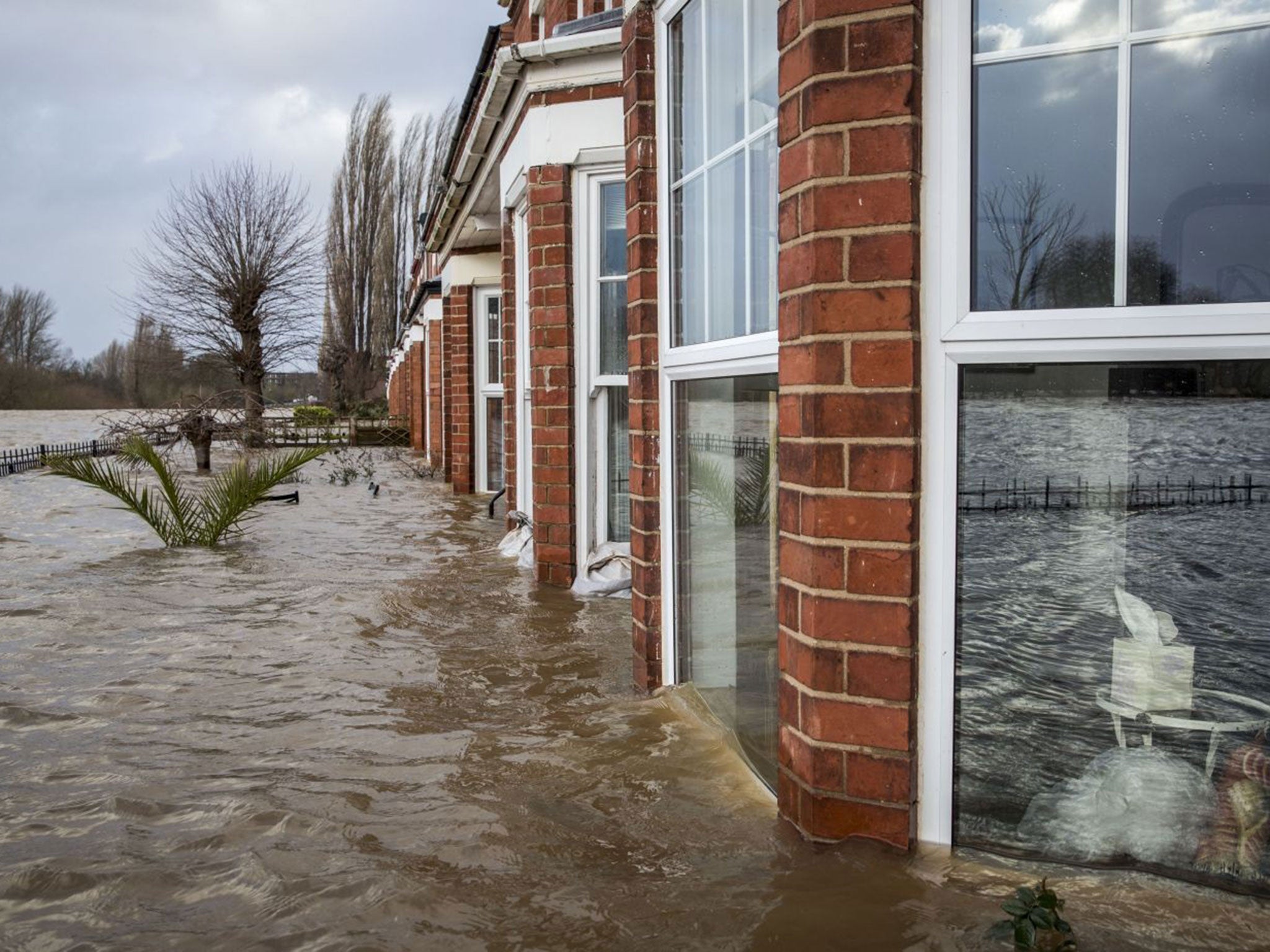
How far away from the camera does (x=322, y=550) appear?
29.3 ft

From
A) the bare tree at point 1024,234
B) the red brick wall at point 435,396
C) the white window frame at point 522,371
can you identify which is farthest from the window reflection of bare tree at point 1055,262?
the red brick wall at point 435,396

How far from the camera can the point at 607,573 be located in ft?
22.6

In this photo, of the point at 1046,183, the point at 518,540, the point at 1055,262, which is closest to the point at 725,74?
the point at 1046,183

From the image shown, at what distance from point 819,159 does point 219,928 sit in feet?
7.30

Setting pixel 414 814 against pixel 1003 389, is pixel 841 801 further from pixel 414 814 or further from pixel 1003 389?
pixel 414 814

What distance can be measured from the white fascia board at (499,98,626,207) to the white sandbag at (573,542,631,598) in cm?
238

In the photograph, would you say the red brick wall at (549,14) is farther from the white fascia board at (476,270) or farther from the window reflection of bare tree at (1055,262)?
the window reflection of bare tree at (1055,262)

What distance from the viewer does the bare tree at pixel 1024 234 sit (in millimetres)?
2504

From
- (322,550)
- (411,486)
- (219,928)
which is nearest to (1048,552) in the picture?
(219,928)

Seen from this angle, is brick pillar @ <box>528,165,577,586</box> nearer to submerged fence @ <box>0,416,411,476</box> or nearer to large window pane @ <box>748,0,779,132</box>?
large window pane @ <box>748,0,779,132</box>

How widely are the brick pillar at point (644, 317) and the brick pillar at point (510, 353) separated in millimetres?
4389

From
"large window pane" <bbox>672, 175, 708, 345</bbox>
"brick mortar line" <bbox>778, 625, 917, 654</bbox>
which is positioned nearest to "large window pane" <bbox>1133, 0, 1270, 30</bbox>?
"brick mortar line" <bbox>778, 625, 917, 654</bbox>

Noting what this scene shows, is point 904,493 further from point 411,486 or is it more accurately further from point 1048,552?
point 411,486

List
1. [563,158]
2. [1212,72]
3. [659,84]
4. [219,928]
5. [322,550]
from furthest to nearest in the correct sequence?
[322,550] → [563,158] → [659,84] → [219,928] → [1212,72]
